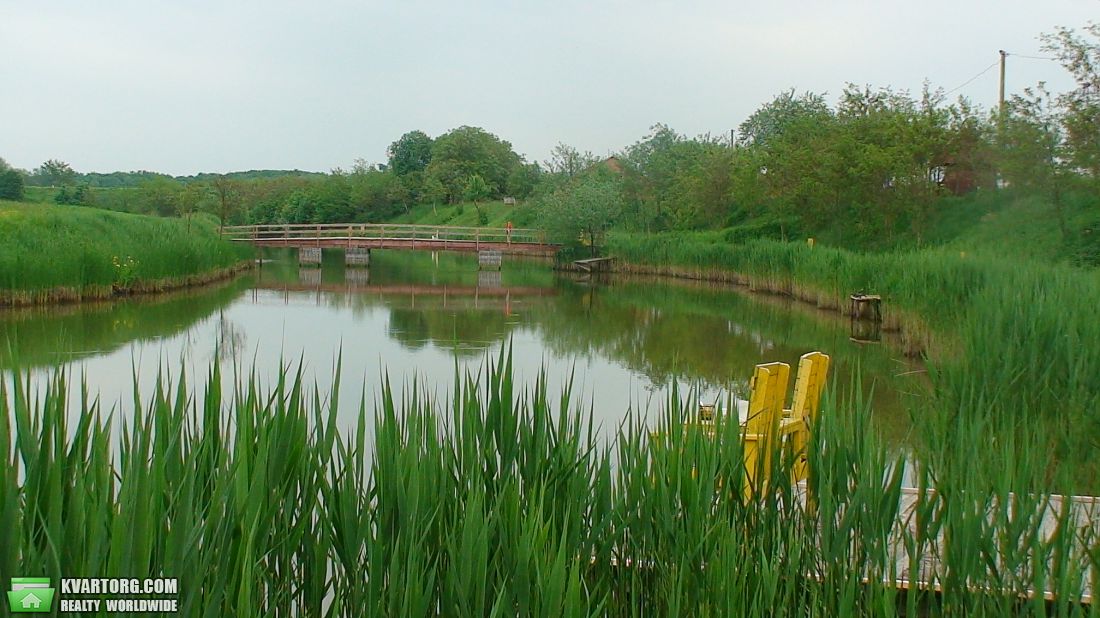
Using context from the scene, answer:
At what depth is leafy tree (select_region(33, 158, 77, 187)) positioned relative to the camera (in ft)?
170

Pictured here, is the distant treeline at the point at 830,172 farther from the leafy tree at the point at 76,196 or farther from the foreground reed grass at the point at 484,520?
the foreground reed grass at the point at 484,520

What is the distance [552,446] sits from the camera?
3.05 metres

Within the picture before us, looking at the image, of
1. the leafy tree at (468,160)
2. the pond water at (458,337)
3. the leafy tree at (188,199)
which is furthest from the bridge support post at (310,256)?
the leafy tree at (468,160)

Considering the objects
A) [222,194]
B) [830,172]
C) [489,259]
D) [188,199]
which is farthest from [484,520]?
[188,199]

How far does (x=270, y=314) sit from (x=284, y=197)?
44094 mm

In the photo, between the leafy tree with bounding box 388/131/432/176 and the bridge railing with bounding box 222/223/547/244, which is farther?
the leafy tree with bounding box 388/131/432/176

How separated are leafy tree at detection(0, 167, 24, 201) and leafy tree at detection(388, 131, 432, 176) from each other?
30550mm

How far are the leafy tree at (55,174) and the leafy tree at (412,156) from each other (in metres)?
18.9

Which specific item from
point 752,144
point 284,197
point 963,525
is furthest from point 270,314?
point 284,197

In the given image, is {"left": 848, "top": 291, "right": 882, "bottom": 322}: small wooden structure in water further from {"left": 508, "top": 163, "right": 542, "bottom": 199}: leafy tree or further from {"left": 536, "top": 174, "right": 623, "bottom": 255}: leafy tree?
{"left": 508, "top": 163, "right": 542, "bottom": 199}: leafy tree

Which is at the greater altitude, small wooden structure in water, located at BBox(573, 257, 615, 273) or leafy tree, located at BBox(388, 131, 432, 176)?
leafy tree, located at BBox(388, 131, 432, 176)

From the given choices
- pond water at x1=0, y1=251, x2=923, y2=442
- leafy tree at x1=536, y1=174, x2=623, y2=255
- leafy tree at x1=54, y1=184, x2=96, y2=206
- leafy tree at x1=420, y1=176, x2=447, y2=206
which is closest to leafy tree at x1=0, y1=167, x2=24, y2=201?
leafy tree at x1=54, y1=184, x2=96, y2=206

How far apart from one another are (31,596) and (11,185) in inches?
1323

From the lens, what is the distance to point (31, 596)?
1.84m
